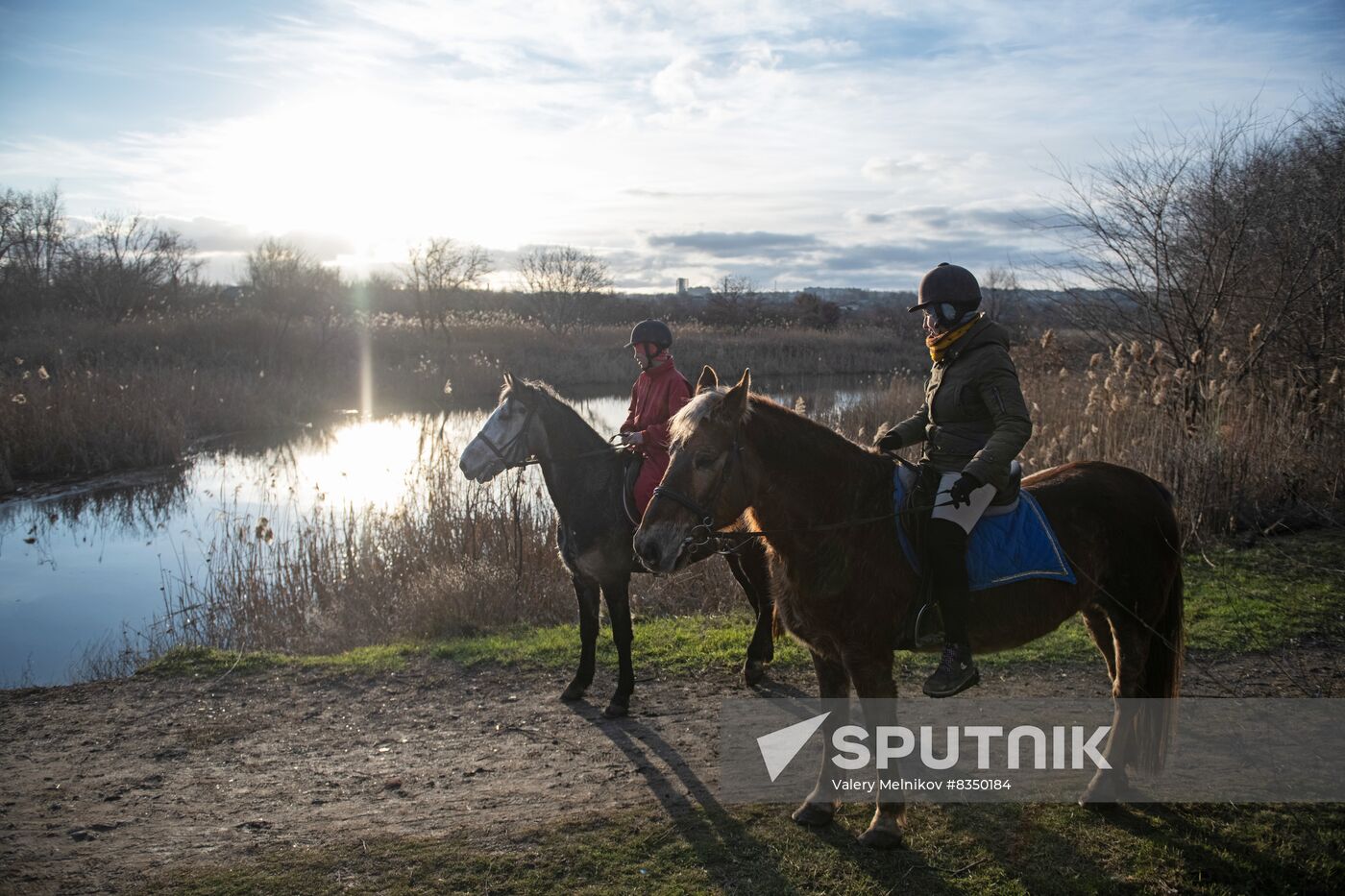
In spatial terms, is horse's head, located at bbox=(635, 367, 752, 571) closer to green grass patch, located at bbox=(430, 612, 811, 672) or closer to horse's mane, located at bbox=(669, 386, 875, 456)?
horse's mane, located at bbox=(669, 386, 875, 456)

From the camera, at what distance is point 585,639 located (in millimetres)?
5996

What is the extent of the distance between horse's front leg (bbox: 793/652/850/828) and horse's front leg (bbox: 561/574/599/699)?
223 cm

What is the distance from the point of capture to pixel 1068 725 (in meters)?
5.07

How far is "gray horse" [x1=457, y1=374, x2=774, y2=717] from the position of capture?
5.85 meters

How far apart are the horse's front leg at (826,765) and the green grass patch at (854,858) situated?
74 mm

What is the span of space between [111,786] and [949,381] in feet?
16.6

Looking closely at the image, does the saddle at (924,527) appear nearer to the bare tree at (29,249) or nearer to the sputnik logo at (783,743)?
the sputnik logo at (783,743)

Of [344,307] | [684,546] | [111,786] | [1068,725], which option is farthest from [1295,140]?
[344,307]

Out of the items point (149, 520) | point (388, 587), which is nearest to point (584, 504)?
point (388, 587)

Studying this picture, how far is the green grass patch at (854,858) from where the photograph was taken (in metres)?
3.57

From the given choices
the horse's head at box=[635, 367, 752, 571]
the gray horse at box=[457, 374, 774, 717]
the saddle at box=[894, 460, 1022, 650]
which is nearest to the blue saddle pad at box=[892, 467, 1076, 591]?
the saddle at box=[894, 460, 1022, 650]

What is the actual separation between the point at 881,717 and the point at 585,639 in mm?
2744

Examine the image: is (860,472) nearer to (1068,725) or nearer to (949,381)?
(949,381)

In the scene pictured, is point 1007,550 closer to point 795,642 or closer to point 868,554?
point 868,554
